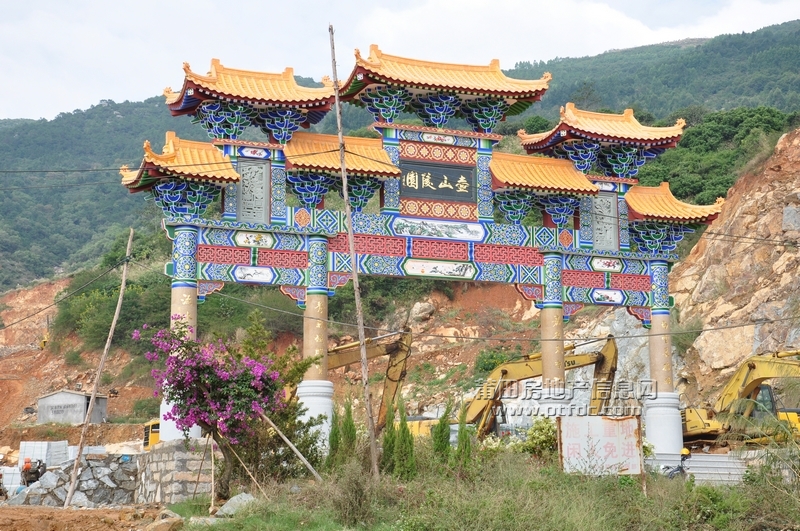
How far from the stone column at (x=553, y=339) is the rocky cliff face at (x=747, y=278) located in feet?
22.5

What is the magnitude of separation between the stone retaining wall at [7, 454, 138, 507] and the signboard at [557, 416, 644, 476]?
787cm

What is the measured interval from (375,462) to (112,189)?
77505 millimetres

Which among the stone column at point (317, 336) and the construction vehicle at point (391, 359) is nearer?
the stone column at point (317, 336)

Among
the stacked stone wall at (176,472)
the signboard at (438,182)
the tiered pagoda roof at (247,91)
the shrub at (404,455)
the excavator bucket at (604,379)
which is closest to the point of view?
the shrub at (404,455)

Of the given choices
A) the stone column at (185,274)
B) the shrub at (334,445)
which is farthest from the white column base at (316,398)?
the shrub at (334,445)

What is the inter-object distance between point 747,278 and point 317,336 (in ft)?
52.0

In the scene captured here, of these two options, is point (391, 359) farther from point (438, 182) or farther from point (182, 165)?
point (182, 165)

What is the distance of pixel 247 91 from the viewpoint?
19219 millimetres

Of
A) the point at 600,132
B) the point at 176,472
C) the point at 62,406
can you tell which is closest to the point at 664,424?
the point at 600,132

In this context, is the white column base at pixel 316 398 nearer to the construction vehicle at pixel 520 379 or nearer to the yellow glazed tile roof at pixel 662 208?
the construction vehicle at pixel 520 379

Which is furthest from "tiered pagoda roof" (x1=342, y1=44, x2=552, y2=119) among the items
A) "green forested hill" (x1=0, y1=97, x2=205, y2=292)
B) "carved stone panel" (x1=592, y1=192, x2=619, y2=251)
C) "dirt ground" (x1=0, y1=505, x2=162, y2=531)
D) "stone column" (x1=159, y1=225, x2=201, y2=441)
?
"green forested hill" (x1=0, y1=97, x2=205, y2=292)

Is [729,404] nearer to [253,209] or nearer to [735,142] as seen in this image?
[253,209]

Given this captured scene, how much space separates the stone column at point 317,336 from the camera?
18.3 metres

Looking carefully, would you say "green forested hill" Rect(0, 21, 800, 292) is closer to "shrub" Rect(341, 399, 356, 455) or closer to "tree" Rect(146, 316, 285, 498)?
"shrub" Rect(341, 399, 356, 455)
